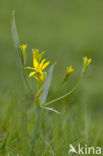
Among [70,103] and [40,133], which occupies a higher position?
[40,133]

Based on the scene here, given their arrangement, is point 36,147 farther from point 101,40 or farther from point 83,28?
point 83,28

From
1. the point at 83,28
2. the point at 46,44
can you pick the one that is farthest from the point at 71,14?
the point at 46,44

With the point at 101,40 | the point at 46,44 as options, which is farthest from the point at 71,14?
the point at 46,44

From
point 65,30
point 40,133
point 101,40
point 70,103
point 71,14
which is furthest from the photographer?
point 71,14

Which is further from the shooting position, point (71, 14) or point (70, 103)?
point (71, 14)

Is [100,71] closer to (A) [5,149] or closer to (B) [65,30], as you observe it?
(B) [65,30]

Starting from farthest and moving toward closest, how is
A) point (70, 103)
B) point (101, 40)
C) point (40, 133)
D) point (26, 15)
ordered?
point (26, 15)
point (101, 40)
point (70, 103)
point (40, 133)
